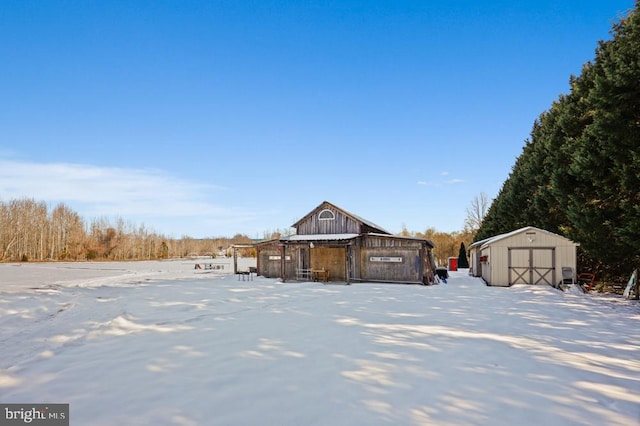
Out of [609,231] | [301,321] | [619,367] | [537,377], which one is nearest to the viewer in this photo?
[537,377]

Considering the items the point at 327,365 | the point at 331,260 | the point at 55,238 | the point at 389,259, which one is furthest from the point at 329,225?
the point at 55,238

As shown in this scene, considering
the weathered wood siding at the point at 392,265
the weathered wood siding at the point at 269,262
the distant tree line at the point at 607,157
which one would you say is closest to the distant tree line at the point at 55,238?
the weathered wood siding at the point at 269,262

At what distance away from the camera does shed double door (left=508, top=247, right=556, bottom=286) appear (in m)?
19.8

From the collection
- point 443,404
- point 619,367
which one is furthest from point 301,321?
point 619,367

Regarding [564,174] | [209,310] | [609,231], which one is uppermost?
[564,174]

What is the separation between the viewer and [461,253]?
44844mm

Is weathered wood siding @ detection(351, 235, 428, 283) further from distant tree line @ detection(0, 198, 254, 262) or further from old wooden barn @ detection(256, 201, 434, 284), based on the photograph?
distant tree line @ detection(0, 198, 254, 262)

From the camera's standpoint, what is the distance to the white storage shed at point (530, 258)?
1962 cm

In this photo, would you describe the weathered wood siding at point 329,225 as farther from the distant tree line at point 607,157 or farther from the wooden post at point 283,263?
the distant tree line at point 607,157

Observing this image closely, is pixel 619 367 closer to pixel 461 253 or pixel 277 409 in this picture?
pixel 277 409

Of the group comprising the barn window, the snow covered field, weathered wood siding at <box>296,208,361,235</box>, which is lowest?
the snow covered field

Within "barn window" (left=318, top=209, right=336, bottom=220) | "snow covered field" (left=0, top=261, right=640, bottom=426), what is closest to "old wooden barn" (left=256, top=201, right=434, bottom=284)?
"barn window" (left=318, top=209, right=336, bottom=220)

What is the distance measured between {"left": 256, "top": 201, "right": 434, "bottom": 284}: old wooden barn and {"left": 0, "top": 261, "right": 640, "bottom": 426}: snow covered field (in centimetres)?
979

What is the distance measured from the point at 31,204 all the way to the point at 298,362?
9270cm
